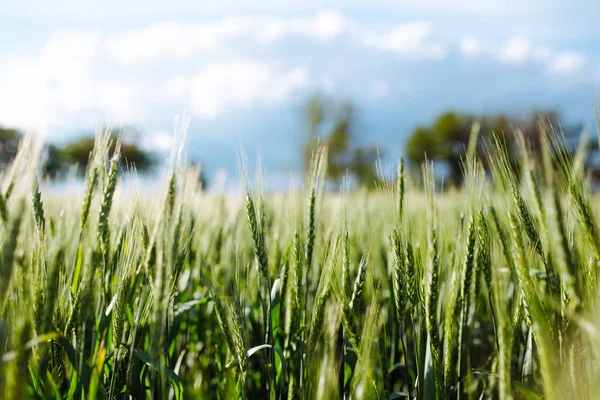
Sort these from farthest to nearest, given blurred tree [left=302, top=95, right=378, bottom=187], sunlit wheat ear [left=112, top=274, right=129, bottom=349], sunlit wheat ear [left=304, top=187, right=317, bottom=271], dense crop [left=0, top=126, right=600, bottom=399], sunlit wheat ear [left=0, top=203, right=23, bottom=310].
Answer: blurred tree [left=302, top=95, right=378, bottom=187]
sunlit wheat ear [left=304, top=187, right=317, bottom=271]
sunlit wheat ear [left=112, top=274, right=129, bottom=349]
dense crop [left=0, top=126, right=600, bottom=399]
sunlit wheat ear [left=0, top=203, right=23, bottom=310]

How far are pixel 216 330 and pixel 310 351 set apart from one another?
0.65 meters

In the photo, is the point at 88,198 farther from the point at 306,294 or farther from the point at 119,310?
the point at 306,294

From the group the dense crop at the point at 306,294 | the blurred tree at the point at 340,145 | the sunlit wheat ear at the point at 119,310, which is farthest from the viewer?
the blurred tree at the point at 340,145

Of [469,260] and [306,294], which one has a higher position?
[469,260]

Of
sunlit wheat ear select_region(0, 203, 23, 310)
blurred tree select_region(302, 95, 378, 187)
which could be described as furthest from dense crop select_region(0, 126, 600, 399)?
blurred tree select_region(302, 95, 378, 187)

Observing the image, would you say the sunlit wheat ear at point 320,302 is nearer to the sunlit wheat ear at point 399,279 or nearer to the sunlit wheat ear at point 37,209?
the sunlit wheat ear at point 399,279

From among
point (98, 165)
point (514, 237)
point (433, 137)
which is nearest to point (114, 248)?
point (98, 165)

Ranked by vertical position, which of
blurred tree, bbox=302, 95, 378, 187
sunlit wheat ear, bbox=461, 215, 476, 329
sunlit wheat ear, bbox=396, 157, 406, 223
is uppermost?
blurred tree, bbox=302, 95, 378, 187

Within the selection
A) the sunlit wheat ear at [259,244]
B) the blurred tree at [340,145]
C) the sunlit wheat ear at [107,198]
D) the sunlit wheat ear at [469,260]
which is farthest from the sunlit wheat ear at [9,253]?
the blurred tree at [340,145]

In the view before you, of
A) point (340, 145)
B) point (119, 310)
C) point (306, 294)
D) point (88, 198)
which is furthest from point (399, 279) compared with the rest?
point (340, 145)

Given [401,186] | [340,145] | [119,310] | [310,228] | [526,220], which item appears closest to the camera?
[119,310]

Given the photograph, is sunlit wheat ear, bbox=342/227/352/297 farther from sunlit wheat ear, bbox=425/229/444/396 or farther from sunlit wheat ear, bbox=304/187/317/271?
sunlit wheat ear, bbox=425/229/444/396

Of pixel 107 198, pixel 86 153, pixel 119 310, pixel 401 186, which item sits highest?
pixel 86 153

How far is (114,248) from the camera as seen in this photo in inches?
52.3
